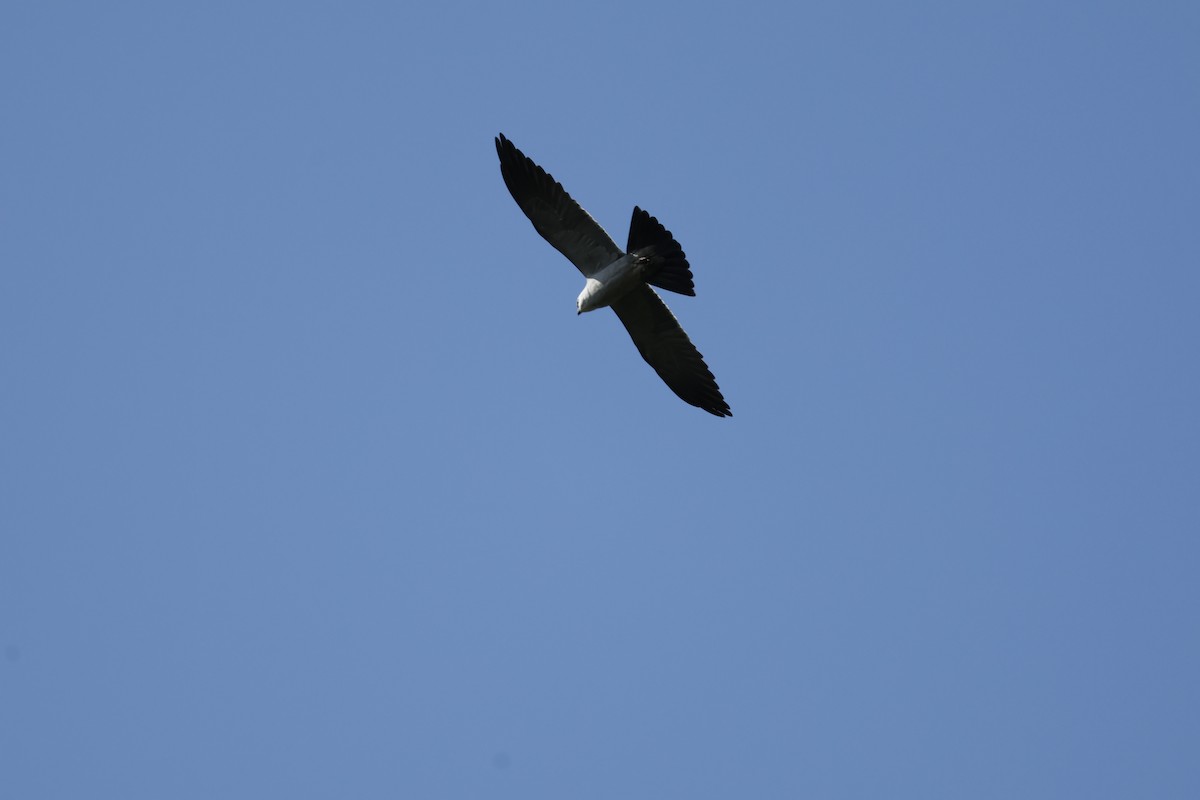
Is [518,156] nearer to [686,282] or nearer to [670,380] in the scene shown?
[686,282]

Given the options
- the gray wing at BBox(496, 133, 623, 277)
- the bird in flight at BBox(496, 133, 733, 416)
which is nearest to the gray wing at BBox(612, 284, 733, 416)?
the bird in flight at BBox(496, 133, 733, 416)

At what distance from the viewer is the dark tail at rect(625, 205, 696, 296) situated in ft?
53.0

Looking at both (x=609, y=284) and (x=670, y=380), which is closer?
(x=609, y=284)

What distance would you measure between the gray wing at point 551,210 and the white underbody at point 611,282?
0.22 metres

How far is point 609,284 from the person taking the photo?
1638 cm

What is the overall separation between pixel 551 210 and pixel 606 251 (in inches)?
Answer: 33.5

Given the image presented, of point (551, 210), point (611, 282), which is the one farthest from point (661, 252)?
point (551, 210)

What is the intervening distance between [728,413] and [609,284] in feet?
9.79

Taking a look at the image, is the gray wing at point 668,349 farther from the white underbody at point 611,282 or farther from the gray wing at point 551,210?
the gray wing at point 551,210

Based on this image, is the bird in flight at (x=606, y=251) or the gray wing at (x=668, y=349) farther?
the gray wing at (x=668, y=349)

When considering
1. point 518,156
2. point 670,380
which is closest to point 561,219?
point 518,156

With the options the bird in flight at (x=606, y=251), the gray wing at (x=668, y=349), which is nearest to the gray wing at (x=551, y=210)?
the bird in flight at (x=606, y=251)

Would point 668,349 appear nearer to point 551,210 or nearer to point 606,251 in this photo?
point 606,251

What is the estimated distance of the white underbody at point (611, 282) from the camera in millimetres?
16297
